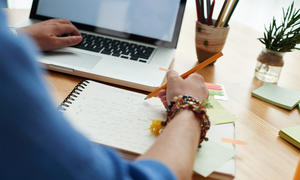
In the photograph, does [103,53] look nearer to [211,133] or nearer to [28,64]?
[211,133]

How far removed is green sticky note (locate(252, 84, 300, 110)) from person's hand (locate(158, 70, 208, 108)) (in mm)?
233

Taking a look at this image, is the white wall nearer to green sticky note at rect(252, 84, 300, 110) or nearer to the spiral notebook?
the spiral notebook

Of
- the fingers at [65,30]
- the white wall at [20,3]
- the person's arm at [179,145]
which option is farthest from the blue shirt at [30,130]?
the white wall at [20,3]

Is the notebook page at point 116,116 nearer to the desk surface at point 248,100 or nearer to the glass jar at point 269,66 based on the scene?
the desk surface at point 248,100

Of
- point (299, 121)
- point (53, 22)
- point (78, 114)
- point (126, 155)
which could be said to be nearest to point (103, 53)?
point (53, 22)

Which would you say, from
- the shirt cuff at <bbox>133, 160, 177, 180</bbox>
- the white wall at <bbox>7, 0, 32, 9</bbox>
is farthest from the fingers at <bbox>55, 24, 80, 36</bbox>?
the white wall at <bbox>7, 0, 32, 9</bbox>

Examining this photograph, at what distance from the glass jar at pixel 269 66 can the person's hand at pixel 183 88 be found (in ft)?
0.95

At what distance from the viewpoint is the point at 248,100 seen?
2.62ft

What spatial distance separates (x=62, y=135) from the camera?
259 millimetres

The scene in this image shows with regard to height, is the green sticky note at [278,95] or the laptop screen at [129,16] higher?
the laptop screen at [129,16]

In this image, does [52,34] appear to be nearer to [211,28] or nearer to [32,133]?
[211,28]

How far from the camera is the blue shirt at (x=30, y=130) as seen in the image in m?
0.23

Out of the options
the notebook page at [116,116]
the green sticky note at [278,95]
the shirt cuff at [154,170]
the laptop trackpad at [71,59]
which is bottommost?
the laptop trackpad at [71,59]

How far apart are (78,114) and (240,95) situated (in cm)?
46
